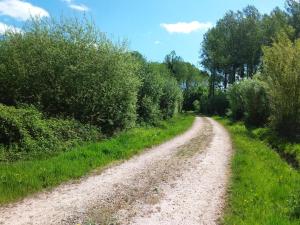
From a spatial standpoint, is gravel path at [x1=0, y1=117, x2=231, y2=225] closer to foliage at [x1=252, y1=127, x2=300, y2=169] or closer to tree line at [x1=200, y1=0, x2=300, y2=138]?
foliage at [x1=252, y1=127, x2=300, y2=169]

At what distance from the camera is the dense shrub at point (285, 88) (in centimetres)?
2417

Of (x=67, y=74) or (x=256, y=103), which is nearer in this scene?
(x=67, y=74)

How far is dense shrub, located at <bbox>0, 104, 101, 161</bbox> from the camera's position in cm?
1653

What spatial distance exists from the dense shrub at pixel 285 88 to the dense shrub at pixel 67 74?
30.1ft

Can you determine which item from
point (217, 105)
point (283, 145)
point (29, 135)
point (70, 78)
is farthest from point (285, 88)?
point (217, 105)

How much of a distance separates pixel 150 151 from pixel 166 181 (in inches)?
282

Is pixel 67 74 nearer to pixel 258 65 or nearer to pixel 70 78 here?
pixel 70 78

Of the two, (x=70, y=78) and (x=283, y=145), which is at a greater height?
(x=70, y=78)

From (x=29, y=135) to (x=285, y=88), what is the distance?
49.7 ft

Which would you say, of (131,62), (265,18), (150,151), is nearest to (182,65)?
(265,18)

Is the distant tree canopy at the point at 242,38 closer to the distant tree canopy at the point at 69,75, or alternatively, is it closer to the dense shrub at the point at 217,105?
the dense shrub at the point at 217,105

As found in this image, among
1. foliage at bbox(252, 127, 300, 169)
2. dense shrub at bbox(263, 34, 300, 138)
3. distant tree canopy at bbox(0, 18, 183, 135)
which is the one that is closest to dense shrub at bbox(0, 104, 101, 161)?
distant tree canopy at bbox(0, 18, 183, 135)

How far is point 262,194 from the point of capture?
1114cm

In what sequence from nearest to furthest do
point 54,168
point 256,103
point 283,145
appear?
point 54,168
point 283,145
point 256,103
